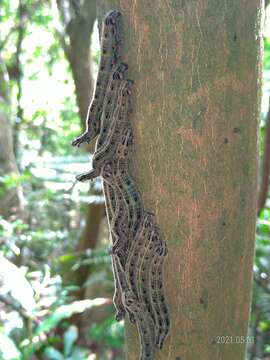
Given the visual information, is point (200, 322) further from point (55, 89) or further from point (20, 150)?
point (55, 89)

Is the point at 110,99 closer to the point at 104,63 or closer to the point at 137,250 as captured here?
the point at 104,63

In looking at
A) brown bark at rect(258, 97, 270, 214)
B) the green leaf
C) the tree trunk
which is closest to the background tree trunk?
the green leaf

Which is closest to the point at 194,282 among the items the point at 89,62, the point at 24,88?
the point at 89,62

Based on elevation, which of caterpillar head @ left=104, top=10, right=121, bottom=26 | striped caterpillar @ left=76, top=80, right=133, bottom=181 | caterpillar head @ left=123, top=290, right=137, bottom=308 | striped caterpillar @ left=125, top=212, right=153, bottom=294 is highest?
caterpillar head @ left=104, top=10, right=121, bottom=26

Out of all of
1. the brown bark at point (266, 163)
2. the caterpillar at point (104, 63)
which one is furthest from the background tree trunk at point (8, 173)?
the caterpillar at point (104, 63)

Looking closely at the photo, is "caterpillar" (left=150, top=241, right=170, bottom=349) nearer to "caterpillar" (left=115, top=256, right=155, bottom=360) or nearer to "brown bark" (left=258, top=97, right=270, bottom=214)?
"caterpillar" (left=115, top=256, right=155, bottom=360)

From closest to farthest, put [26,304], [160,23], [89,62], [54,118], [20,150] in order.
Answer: [160,23] < [26,304] < [89,62] < [20,150] < [54,118]

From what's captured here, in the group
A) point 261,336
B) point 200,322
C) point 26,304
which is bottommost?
point 261,336
